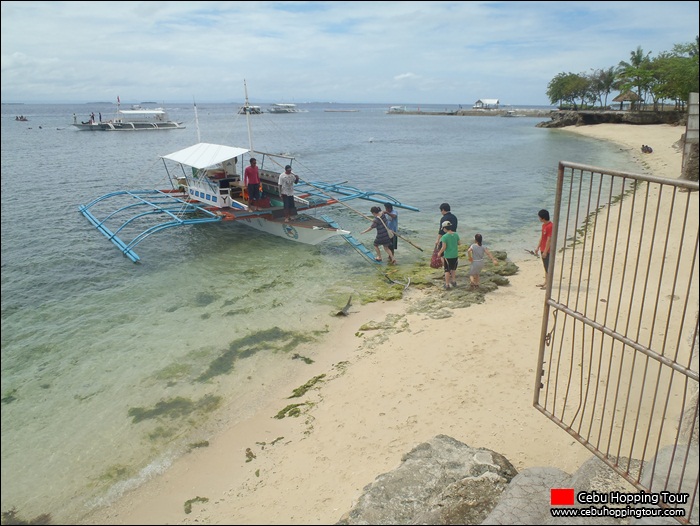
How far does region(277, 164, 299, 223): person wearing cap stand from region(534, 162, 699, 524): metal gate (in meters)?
8.36

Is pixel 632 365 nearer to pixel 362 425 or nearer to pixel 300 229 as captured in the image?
pixel 362 425

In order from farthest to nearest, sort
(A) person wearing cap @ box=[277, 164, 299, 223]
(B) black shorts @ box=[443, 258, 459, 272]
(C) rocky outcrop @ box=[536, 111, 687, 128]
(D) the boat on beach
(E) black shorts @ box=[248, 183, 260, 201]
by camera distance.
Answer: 1. (D) the boat on beach
2. (C) rocky outcrop @ box=[536, 111, 687, 128]
3. (E) black shorts @ box=[248, 183, 260, 201]
4. (A) person wearing cap @ box=[277, 164, 299, 223]
5. (B) black shorts @ box=[443, 258, 459, 272]

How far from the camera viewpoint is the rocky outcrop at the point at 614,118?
2207 inches

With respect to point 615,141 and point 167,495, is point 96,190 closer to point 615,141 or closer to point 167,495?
point 167,495

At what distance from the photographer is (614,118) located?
6228 cm

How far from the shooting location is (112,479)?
603 centimetres

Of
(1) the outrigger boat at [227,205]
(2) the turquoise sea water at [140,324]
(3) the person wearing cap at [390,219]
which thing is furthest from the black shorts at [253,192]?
(3) the person wearing cap at [390,219]

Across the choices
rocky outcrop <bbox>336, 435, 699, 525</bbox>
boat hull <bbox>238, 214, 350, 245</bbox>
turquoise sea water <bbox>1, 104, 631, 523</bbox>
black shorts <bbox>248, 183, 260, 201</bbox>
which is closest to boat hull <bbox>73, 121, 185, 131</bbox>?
turquoise sea water <bbox>1, 104, 631, 523</bbox>

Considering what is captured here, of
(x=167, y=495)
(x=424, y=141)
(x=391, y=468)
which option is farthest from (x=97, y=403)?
(x=424, y=141)

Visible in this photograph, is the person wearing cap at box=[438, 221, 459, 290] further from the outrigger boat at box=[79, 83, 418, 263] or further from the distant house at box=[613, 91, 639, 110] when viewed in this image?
the distant house at box=[613, 91, 639, 110]

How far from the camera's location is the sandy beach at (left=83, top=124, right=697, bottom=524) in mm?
5254

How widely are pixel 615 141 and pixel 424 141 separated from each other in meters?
22.8

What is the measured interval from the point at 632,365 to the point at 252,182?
43.5 ft

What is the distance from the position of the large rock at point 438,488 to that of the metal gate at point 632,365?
93cm
